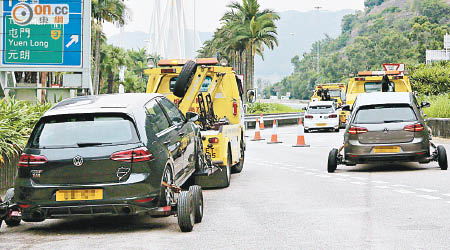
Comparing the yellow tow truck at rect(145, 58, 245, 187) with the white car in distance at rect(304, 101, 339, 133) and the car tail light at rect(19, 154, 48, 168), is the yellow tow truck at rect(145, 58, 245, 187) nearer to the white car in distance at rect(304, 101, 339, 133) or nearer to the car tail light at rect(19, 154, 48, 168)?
the car tail light at rect(19, 154, 48, 168)

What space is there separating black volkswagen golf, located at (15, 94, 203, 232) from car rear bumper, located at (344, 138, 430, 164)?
7224 millimetres

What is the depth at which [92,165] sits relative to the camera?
810 centimetres

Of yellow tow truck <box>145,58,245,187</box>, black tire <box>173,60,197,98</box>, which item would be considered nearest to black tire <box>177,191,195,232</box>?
yellow tow truck <box>145,58,245,187</box>

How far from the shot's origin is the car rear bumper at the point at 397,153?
14.8 metres

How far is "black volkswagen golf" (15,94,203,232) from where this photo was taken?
8094mm

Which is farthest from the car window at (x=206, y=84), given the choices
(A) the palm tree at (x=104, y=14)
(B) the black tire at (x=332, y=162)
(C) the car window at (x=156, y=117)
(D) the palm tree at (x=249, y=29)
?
(D) the palm tree at (x=249, y=29)

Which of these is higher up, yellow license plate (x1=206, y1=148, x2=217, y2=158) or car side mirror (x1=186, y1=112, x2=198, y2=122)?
car side mirror (x1=186, y1=112, x2=198, y2=122)

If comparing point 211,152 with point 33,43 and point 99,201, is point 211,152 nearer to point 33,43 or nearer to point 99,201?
point 99,201

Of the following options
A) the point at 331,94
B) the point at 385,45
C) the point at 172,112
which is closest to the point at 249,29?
the point at 331,94

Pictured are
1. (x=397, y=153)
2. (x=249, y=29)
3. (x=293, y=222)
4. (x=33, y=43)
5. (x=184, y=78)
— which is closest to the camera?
(x=293, y=222)

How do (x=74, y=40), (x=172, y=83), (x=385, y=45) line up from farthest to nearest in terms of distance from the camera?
1. (x=385, y=45)
2. (x=74, y=40)
3. (x=172, y=83)

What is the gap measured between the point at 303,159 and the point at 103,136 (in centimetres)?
1195

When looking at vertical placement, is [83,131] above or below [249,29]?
below

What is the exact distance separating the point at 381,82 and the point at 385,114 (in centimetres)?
1592
